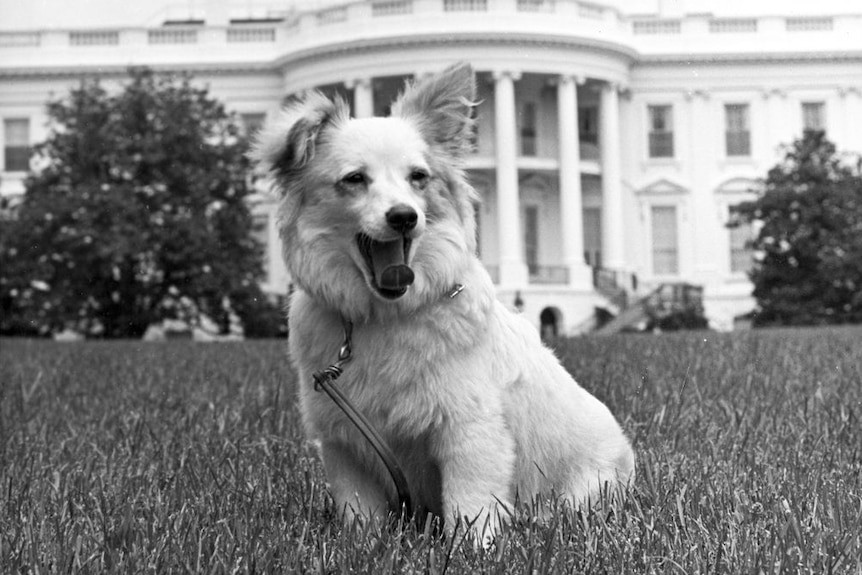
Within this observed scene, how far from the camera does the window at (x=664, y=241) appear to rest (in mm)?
40531

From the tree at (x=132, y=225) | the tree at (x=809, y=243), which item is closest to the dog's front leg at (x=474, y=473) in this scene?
the tree at (x=132, y=225)

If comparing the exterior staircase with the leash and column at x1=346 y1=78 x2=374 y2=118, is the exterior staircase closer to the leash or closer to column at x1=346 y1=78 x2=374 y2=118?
column at x1=346 y1=78 x2=374 y2=118

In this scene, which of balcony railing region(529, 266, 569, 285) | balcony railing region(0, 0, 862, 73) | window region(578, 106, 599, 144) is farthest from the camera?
window region(578, 106, 599, 144)

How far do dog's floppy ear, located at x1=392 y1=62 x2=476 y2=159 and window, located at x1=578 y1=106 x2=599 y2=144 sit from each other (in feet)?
125

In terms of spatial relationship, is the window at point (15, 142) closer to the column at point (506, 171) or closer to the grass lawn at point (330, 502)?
the column at point (506, 171)

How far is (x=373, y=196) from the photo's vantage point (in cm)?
314

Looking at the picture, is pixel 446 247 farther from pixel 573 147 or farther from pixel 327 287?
pixel 573 147

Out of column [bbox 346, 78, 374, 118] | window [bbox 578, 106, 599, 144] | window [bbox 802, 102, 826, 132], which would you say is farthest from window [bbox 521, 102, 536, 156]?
window [bbox 802, 102, 826, 132]

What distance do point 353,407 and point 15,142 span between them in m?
41.7

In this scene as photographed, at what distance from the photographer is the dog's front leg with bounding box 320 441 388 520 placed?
11.1ft

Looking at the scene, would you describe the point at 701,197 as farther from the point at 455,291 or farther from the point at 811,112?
the point at 455,291

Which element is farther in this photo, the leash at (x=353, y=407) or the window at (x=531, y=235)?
the window at (x=531, y=235)

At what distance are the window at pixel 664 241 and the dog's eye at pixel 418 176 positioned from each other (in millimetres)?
37846

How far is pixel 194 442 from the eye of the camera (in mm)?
5062
